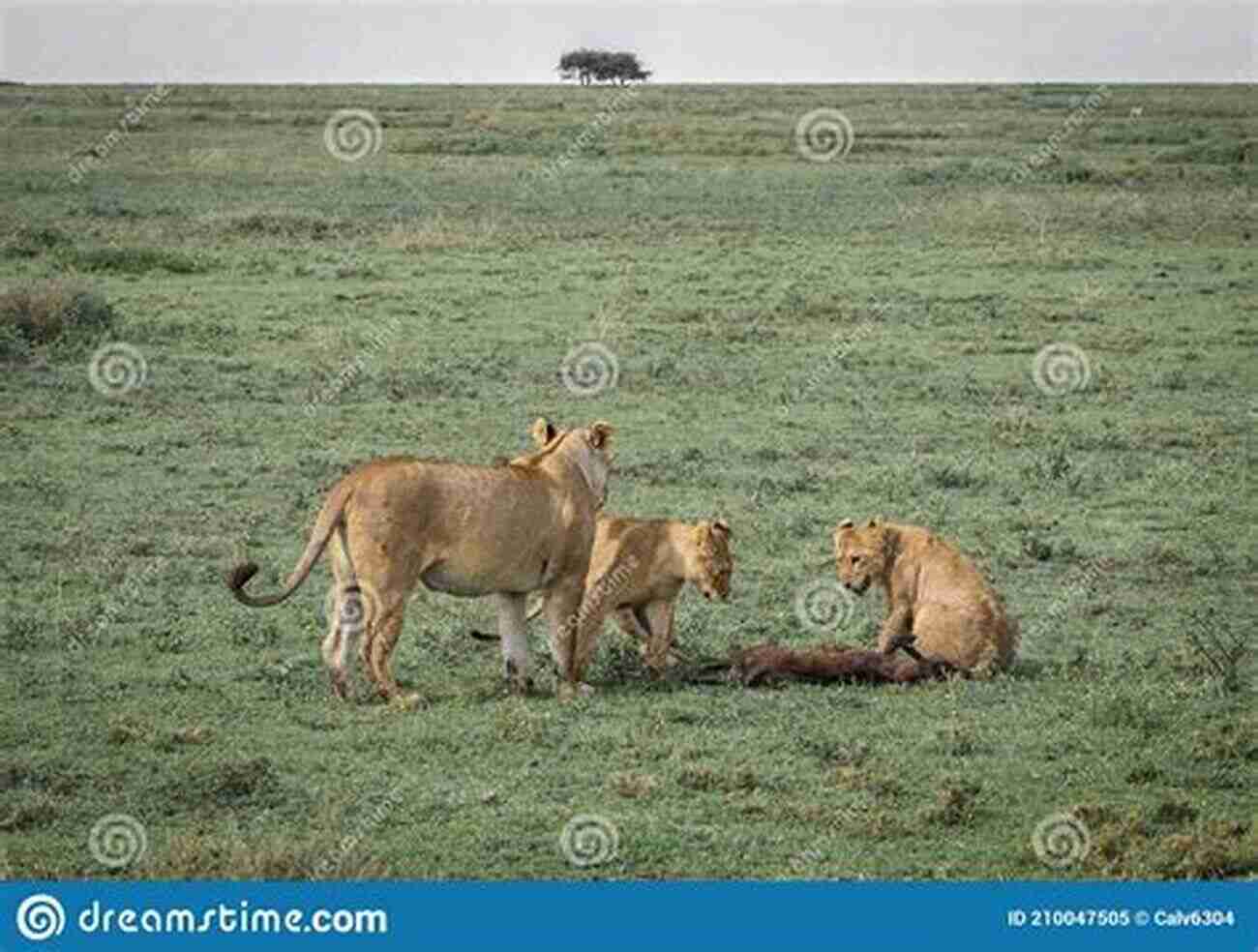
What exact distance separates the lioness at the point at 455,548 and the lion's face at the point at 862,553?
102 centimetres

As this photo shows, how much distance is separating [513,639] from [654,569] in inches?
23.3

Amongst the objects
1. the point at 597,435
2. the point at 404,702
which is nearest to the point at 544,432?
the point at 597,435

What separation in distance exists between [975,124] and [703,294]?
27.6m

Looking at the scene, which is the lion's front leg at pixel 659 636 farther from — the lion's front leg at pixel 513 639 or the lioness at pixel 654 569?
the lion's front leg at pixel 513 639

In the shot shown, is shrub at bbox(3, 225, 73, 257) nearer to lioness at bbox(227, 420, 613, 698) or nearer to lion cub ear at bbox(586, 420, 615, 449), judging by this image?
lion cub ear at bbox(586, 420, 615, 449)

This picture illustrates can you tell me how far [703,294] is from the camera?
23.0m

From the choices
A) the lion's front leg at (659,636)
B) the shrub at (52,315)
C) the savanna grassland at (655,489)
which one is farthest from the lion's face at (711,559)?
the shrub at (52,315)

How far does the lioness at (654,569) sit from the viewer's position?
31.8 ft

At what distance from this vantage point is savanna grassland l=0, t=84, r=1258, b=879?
8109 millimetres

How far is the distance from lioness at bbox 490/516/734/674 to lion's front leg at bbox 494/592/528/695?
0.12 metres

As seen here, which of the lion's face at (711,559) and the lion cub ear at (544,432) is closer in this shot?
the lion's face at (711,559)

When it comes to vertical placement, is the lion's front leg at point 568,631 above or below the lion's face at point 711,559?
below

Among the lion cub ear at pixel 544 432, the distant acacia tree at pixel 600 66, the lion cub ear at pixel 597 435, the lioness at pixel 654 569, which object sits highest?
the distant acacia tree at pixel 600 66

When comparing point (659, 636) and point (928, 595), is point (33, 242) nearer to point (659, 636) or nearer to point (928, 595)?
point (659, 636)
